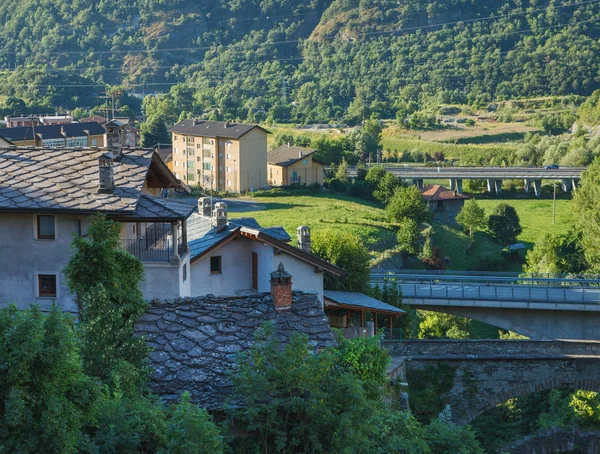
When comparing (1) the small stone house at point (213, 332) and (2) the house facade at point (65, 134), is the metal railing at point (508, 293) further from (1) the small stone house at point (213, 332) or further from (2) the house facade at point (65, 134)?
(2) the house facade at point (65, 134)

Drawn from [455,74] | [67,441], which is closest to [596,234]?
[67,441]

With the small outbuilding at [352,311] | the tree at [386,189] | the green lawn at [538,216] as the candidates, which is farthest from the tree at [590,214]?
the small outbuilding at [352,311]

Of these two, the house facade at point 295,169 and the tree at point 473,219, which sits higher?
the house facade at point 295,169

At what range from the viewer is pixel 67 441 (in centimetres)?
1308

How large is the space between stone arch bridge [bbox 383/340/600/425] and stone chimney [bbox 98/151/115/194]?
14.5m

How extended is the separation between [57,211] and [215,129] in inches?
2792

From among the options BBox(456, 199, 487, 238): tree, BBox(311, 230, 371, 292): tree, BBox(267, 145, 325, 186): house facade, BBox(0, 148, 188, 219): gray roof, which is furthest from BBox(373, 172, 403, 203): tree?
BBox(0, 148, 188, 219): gray roof

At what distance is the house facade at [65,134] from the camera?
80.9 meters

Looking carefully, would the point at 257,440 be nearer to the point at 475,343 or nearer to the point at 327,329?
the point at 327,329

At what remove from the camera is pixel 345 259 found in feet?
129

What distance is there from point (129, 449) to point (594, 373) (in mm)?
22999

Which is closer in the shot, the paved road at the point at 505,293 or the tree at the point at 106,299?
the tree at the point at 106,299

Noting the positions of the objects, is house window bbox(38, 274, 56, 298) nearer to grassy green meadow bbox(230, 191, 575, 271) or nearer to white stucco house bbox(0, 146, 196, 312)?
white stucco house bbox(0, 146, 196, 312)

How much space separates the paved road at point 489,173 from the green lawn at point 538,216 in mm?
3034
